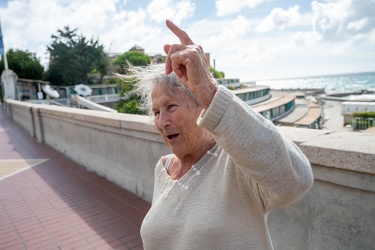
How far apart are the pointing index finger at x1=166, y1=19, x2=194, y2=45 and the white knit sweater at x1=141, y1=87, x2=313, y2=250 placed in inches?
11.5

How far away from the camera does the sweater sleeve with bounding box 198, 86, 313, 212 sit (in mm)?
1076

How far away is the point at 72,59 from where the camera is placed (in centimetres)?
4619

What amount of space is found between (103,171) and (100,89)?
140 ft

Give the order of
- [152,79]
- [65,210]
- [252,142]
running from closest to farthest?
[252,142] → [152,79] → [65,210]

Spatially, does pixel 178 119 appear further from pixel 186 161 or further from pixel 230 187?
pixel 230 187

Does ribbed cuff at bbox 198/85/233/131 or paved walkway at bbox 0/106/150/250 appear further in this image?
paved walkway at bbox 0/106/150/250

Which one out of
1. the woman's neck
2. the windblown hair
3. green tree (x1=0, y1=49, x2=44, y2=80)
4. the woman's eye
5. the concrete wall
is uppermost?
green tree (x1=0, y1=49, x2=44, y2=80)

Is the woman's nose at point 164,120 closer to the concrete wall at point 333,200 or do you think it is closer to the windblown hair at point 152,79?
the windblown hair at point 152,79

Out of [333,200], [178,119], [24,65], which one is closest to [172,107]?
[178,119]

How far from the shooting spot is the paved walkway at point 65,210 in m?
3.96

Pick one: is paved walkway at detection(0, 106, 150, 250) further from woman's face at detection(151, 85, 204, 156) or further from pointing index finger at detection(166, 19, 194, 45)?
pointing index finger at detection(166, 19, 194, 45)

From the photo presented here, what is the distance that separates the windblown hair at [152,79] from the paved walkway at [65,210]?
246 centimetres

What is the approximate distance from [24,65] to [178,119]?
1890 inches

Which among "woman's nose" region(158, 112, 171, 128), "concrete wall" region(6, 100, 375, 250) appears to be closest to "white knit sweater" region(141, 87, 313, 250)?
"woman's nose" region(158, 112, 171, 128)
